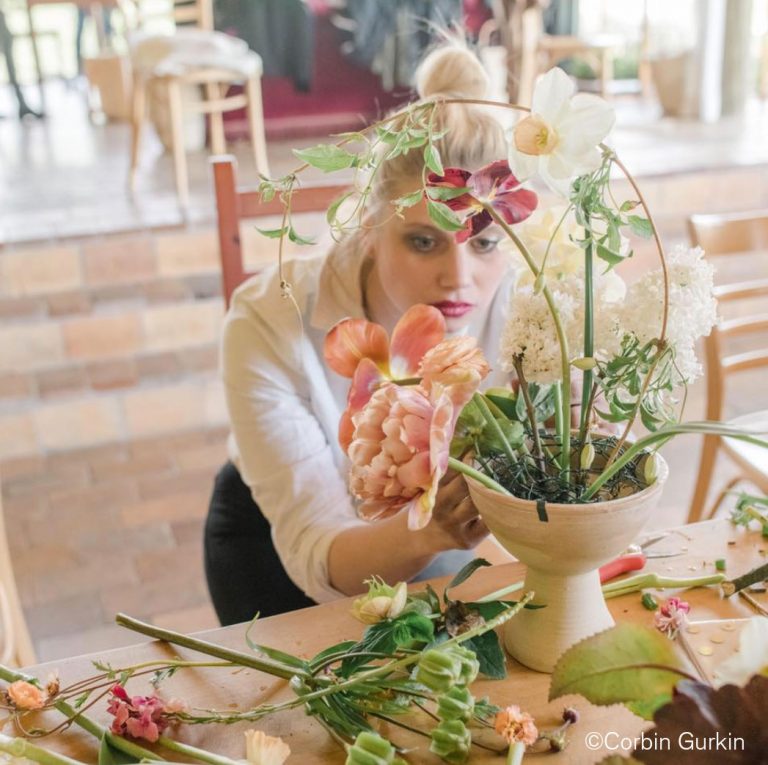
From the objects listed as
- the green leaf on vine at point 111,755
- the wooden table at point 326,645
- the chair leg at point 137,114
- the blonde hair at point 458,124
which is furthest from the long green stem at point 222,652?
the chair leg at point 137,114

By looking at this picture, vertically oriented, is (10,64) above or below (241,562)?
above

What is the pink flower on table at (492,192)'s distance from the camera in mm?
665

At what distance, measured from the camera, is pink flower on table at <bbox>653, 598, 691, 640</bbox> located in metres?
0.80

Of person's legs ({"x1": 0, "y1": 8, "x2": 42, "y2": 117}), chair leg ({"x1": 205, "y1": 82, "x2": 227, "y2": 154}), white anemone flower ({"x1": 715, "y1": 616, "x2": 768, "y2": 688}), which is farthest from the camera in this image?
person's legs ({"x1": 0, "y1": 8, "x2": 42, "y2": 117})

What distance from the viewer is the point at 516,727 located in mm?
666

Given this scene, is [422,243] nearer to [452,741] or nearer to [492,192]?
[492,192]

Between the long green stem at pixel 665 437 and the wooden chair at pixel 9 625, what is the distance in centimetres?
93

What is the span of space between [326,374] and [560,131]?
29.0 inches

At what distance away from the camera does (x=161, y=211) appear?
11.3ft

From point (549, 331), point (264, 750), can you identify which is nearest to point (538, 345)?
point (549, 331)

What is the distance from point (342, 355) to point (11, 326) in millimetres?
2510

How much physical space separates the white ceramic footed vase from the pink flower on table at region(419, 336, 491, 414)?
10 centimetres

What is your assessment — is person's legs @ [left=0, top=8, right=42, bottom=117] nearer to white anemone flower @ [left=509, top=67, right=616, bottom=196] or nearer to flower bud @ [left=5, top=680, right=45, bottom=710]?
flower bud @ [left=5, top=680, right=45, bottom=710]

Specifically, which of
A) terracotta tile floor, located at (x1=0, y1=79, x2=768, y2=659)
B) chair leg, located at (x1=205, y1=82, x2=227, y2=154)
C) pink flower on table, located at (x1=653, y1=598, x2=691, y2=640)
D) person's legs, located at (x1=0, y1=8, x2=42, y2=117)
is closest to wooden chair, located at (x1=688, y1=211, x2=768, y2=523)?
terracotta tile floor, located at (x1=0, y1=79, x2=768, y2=659)
